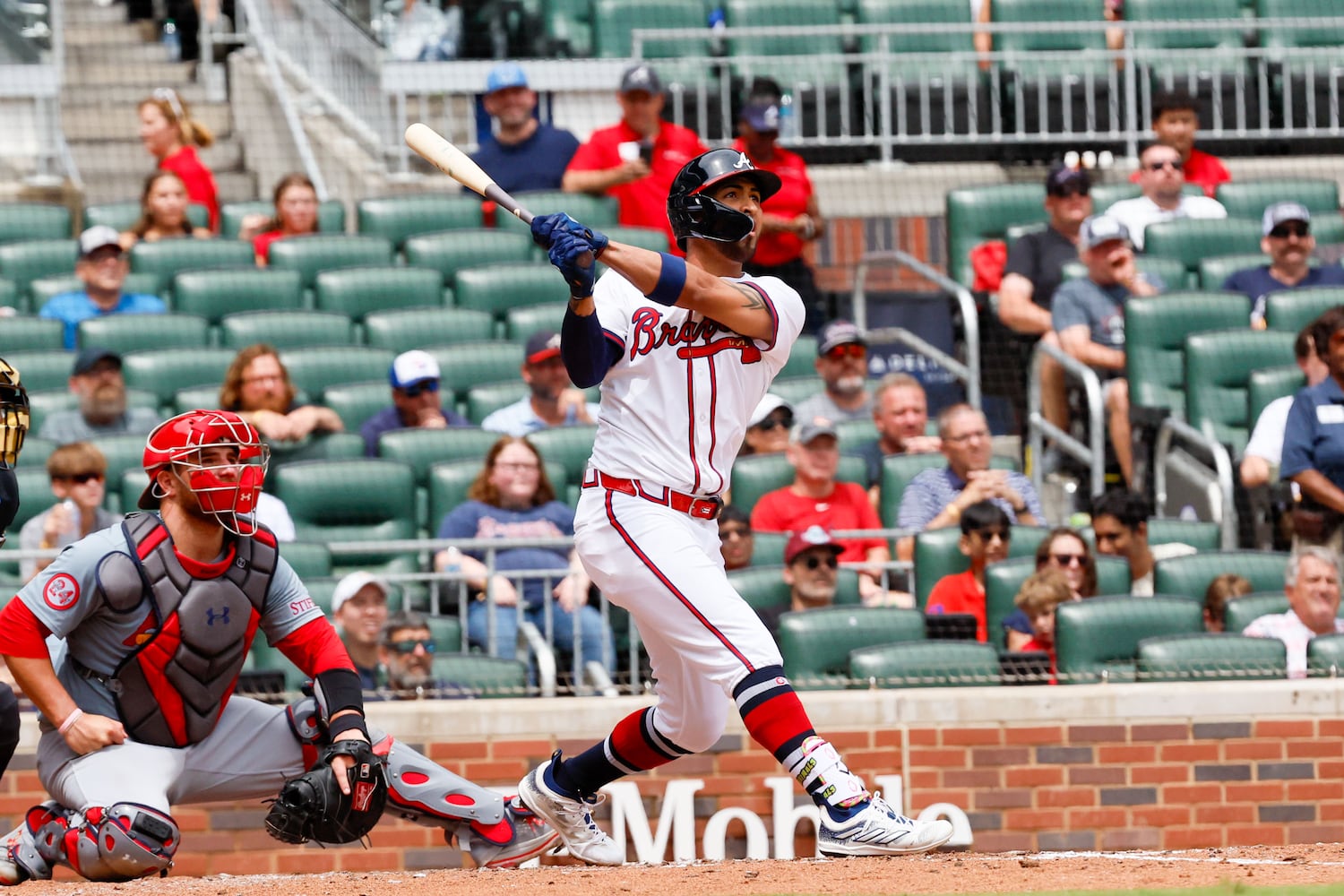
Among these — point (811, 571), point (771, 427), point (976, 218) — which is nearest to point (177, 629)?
point (811, 571)

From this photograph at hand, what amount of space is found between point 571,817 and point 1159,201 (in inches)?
228

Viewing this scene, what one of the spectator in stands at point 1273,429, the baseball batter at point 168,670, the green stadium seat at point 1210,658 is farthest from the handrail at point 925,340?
the baseball batter at point 168,670

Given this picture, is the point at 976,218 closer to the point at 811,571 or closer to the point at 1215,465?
the point at 1215,465

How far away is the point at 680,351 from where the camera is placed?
4645 mm

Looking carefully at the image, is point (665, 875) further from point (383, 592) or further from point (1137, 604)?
point (1137, 604)

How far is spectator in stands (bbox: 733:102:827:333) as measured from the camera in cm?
922

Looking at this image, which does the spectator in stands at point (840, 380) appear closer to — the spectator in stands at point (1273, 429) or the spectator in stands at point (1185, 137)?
the spectator in stands at point (1273, 429)

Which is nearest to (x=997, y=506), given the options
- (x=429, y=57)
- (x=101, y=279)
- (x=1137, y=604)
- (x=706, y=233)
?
(x=1137, y=604)

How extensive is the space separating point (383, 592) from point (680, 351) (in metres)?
2.20

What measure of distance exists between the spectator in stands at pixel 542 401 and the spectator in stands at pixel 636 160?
161 centimetres

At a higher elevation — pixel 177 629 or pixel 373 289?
pixel 373 289

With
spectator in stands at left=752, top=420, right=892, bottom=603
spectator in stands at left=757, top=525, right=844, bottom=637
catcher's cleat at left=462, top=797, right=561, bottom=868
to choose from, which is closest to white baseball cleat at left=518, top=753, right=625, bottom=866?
catcher's cleat at left=462, top=797, right=561, bottom=868

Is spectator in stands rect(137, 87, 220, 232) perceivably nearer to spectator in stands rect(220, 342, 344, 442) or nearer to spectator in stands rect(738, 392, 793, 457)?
spectator in stands rect(220, 342, 344, 442)

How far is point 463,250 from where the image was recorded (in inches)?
378
